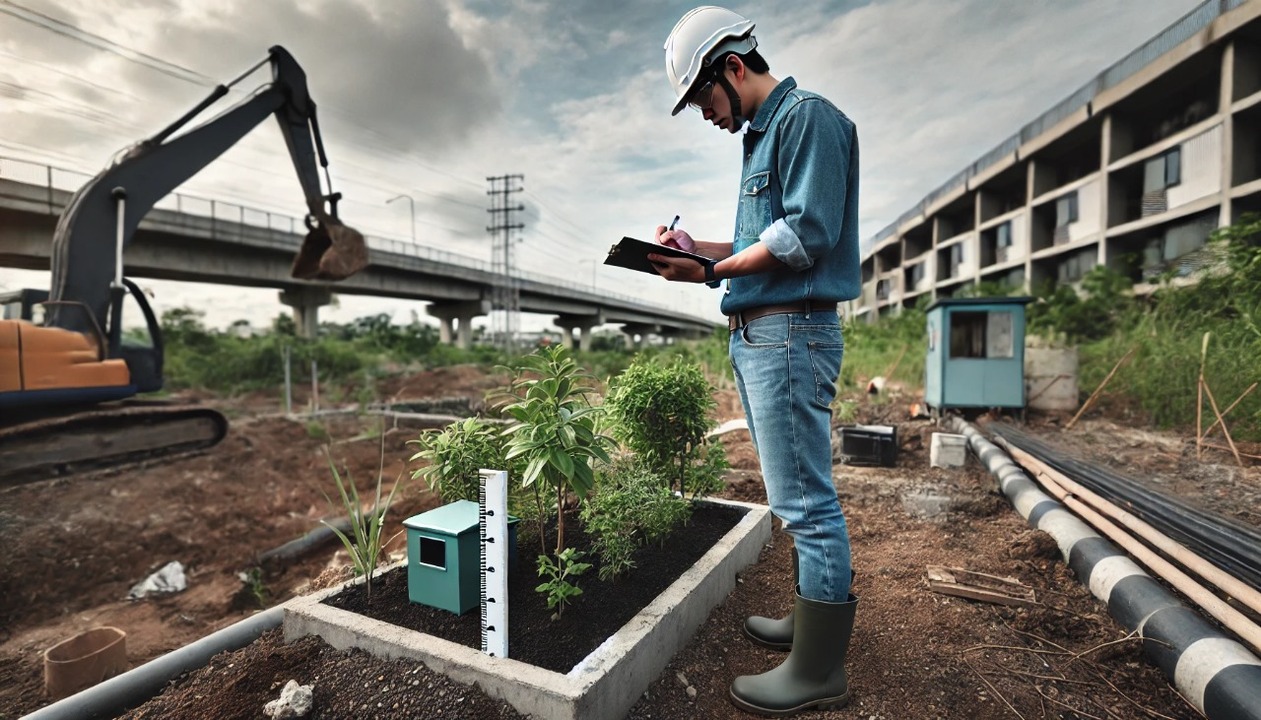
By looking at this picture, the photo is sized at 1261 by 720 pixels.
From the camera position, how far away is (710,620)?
2.19m

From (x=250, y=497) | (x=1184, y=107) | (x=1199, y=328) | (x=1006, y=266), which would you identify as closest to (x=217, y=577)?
(x=250, y=497)

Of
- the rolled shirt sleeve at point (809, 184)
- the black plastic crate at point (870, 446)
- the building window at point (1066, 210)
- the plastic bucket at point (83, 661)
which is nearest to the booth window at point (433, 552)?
the rolled shirt sleeve at point (809, 184)

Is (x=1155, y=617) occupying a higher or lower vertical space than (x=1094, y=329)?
lower

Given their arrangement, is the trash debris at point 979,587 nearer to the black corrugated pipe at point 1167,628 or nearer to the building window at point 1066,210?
the black corrugated pipe at point 1167,628

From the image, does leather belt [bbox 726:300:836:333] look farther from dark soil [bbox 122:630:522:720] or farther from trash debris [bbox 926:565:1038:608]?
trash debris [bbox 926:565:1038:608]

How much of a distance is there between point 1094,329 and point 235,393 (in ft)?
69.6

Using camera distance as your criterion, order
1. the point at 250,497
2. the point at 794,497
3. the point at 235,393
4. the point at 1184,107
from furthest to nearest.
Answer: the point at 1184,107
the point at 235,393
the point at 250,497
the point at 794,497

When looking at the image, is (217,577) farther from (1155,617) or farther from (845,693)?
(1155,617)

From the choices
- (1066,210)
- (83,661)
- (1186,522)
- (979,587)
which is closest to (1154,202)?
(1066,210)

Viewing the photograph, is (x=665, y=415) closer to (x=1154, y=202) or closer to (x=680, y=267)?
(x=680, y=267)

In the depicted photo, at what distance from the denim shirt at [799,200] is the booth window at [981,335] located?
5799 millimetres

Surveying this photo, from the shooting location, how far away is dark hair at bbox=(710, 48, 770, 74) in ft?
5.55

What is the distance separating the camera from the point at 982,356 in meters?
A: 6.65

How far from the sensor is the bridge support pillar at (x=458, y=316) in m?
28.4
